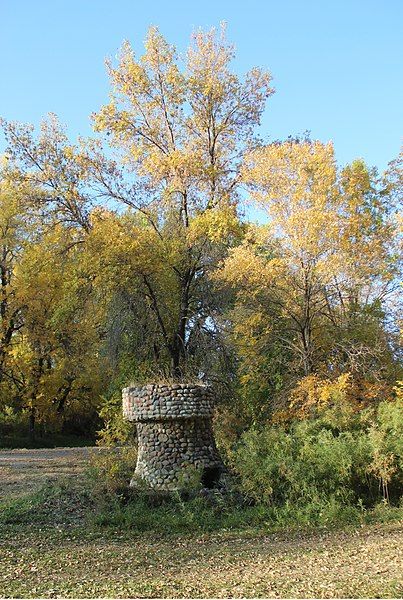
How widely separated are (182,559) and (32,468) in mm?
7616

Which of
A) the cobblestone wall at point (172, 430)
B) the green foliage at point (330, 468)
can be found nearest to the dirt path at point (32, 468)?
the cobblestone wall at point (172, 430)

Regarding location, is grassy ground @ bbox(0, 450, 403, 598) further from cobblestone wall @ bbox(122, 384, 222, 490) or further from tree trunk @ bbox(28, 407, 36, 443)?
tree trunk @ bbox(28, 407, 36, 443)

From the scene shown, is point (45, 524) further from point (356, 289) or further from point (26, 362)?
point (26, 362)

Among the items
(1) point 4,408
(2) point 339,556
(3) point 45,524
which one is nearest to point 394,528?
(2) point 339,556

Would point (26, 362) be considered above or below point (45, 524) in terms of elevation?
above

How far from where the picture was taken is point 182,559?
8.40m

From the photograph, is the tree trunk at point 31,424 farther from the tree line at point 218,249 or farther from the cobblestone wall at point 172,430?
→ the cobblestone wall at point 172,430

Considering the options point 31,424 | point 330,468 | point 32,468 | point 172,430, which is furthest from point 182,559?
point 31,424

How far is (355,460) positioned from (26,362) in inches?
648

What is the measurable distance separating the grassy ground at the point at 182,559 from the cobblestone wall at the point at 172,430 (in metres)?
1.78

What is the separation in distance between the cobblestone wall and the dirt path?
221 cm

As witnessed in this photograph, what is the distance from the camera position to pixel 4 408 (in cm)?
2673

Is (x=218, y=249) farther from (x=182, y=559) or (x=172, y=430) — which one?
(x=182, y=559)

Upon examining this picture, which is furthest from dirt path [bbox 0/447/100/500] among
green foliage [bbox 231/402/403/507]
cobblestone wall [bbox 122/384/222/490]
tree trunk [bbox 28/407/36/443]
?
tree trunk [bbox 28/407/36/443]
